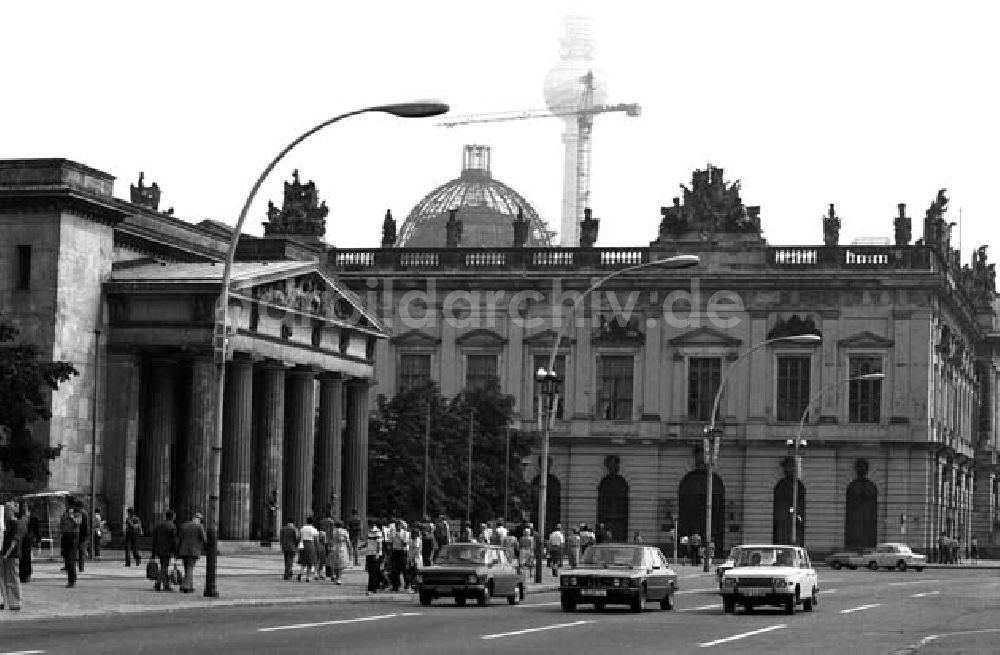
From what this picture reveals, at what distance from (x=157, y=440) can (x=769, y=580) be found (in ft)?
118

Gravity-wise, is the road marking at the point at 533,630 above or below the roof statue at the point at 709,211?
below

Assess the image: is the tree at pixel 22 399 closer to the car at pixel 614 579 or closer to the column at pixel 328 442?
the car at pixel 614 579

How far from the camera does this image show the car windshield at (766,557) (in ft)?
161

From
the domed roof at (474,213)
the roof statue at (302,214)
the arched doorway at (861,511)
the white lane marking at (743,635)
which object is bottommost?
the white lane marking at (743,635)

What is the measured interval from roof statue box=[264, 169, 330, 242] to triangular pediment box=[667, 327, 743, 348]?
20.2 meters

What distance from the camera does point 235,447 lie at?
77125 millimetres

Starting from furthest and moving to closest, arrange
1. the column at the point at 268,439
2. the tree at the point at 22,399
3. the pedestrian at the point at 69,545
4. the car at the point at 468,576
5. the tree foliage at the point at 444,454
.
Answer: the tree foliage at the point at 444,454
the column at the point at 268,439
the tree at the point at 22,399
the car at the point at 468,576
the pedestrian at the point at 69,545

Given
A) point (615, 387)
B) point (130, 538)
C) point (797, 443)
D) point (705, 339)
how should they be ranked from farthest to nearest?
point (615, 387)
point (705, 339)
point (797, 443)
point (130, 538)

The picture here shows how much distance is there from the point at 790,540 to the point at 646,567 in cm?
6618

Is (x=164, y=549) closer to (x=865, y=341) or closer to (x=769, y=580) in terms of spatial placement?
(x=769, y=580)

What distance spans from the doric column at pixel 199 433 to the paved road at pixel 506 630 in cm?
2242

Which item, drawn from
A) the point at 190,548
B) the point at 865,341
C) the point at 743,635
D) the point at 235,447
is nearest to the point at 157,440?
the point at 235,447

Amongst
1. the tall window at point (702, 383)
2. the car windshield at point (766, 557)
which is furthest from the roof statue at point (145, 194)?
the car windshield at point (766, 557)

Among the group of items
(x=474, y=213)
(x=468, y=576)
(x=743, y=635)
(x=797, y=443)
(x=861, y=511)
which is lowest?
(x=743, y=635)
